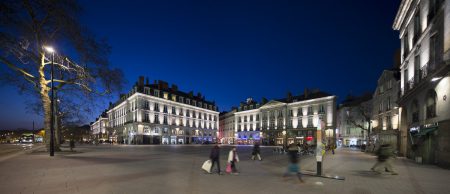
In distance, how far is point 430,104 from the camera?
716 inches

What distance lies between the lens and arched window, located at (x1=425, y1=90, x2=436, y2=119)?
1754cm

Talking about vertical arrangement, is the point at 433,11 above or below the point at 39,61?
above

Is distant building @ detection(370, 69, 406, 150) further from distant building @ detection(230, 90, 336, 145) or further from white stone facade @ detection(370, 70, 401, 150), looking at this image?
distant building @ detection(230, 90, 336, 145)

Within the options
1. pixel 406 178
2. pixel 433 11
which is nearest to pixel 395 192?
pixel 406 178

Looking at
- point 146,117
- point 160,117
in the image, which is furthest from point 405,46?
point 160,117

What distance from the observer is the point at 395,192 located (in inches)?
343

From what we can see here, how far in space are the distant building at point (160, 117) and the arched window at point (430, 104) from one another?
58.8m

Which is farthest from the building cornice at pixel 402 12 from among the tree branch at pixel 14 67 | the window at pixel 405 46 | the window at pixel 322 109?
the window at pixel 322 109

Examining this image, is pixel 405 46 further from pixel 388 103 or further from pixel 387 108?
pixel 387 108

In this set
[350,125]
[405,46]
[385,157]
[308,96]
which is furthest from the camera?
[308,96]

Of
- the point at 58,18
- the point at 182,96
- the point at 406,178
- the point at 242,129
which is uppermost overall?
the point at 58,18

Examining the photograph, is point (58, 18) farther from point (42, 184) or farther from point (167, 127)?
point (167, 127)

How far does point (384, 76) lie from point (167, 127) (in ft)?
178

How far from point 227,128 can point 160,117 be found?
3391 cm
